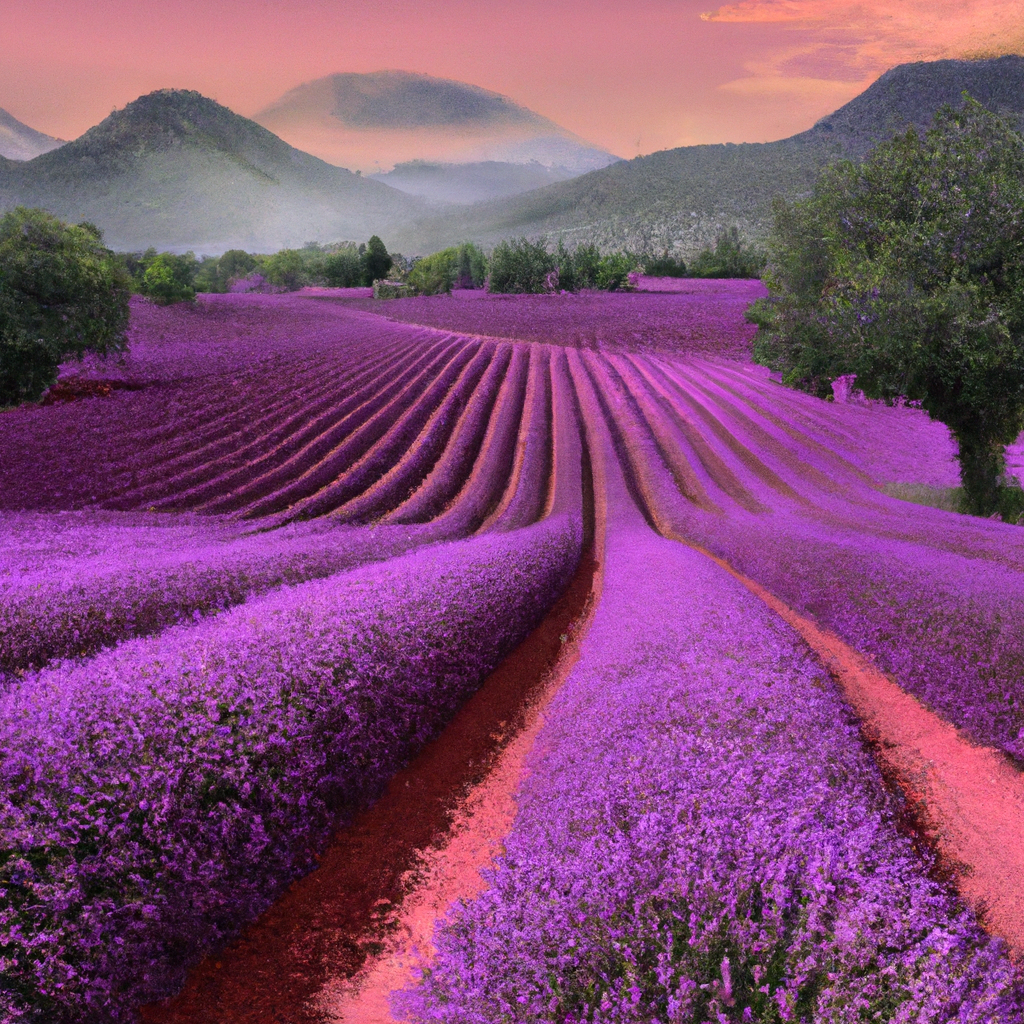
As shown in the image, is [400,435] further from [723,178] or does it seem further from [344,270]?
Answer: [723,178]

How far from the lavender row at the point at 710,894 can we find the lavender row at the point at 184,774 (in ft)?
5.06

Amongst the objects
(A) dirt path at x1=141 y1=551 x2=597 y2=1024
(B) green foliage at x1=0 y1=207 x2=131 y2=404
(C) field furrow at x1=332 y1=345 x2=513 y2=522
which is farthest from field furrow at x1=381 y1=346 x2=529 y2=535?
(B) green foliage at x1=0 y1=207 x2=131 y2=404

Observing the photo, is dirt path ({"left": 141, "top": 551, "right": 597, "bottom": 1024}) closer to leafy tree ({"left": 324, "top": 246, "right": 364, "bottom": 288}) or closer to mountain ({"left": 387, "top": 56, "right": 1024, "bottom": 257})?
leafy tree ({"left": 324, "top": 246, "right": 364, "bottom": 288})

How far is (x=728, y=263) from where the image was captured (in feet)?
231

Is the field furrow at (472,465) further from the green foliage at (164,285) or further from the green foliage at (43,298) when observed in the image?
the green foliage at (164,285)

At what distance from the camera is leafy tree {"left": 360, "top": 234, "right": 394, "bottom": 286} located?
247 feet

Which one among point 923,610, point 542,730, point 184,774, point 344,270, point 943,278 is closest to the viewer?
point 184,774

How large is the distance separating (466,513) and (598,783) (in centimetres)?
1103

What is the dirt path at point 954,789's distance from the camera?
15.5 ft

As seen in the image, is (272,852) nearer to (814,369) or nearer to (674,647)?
(674,647)

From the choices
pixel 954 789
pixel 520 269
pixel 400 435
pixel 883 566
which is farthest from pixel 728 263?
pixel 954 789

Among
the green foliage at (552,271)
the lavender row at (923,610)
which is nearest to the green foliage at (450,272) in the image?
the green foliage at (552,271)

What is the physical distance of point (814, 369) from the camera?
70.9 feet

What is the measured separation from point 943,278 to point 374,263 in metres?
71.2
